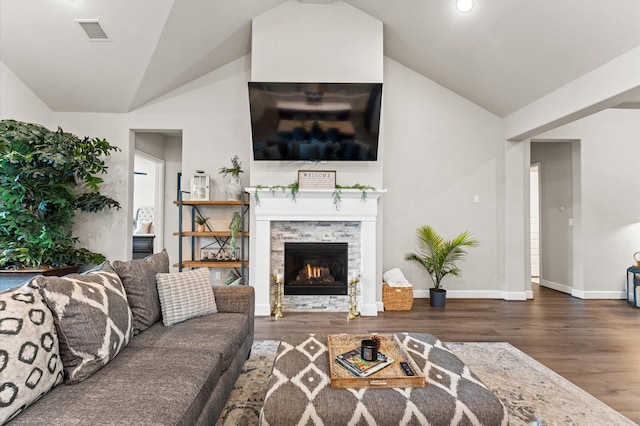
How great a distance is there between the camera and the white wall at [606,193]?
171 inches

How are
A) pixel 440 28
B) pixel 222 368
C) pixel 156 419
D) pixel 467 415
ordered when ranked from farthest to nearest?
pixel 440 28 < pixel 222 368 < pixel 467 415 < pixel 156 419

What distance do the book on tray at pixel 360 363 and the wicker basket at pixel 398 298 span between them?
7.33 feet

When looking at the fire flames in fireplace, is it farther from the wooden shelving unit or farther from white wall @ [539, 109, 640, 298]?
white wall @ [539, 109, 640, 298]

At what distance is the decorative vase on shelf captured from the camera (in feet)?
13.0

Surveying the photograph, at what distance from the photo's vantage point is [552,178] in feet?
16.2

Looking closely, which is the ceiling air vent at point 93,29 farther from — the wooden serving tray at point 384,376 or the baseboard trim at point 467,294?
the baseboard trim at point 467,294

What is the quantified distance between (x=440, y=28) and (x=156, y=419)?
407 cm

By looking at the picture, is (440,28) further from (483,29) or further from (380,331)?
(380,331)

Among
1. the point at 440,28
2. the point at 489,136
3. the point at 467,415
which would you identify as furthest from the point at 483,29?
the point at 467,415

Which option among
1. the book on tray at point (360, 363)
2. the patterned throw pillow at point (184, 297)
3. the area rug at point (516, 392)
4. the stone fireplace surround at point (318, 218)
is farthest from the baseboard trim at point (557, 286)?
the patterned throw pillow at point (184, 297)

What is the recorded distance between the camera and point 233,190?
156 inches

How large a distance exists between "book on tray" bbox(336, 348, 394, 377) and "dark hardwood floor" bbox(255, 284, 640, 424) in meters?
1.50

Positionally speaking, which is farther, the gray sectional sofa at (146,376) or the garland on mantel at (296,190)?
the garland on mantel at (296,190)

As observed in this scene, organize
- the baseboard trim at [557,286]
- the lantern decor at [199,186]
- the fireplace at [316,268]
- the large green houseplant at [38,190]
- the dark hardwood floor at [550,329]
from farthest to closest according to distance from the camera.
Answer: the baseboard trim at [557,286]
the lantern decor at [199,186]
the fireplace at [316,268]
the large green houseplant at [38,190]
the dark hardwood floor at [550,329]
